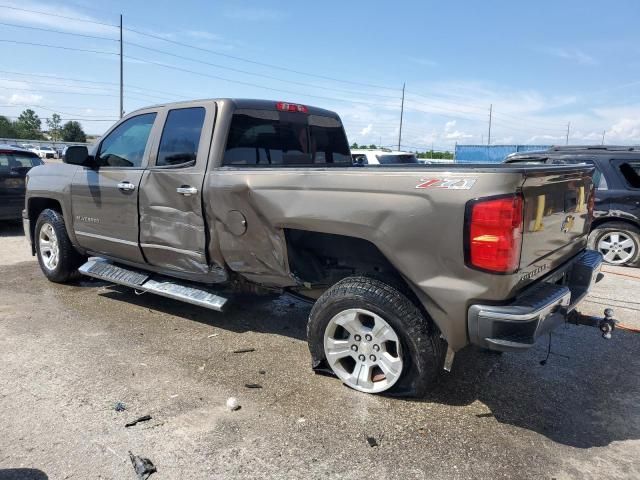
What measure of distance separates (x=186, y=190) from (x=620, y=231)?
6.77 metres

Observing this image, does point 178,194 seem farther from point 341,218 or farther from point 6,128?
point 6,128

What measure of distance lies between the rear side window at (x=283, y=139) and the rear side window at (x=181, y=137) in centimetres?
33

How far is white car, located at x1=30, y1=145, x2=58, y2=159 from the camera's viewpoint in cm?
5453

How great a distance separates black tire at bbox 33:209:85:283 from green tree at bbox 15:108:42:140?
387ft

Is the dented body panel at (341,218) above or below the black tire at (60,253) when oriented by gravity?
above

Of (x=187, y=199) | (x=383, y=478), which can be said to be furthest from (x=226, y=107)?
(x=383, y=478)

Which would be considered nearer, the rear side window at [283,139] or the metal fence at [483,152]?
the rear side window at [283,139]

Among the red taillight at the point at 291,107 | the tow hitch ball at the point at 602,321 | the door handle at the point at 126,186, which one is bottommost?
the tow hitch ball at the point at 602,321

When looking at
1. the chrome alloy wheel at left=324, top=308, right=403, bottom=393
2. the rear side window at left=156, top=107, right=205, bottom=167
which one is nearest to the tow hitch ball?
the chrome alloy wheel at left=324, top=308, right=403, bottom=393

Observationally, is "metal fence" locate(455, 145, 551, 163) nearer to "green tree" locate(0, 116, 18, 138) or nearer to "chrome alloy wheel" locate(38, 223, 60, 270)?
"chrome alloy wheel" locate(38, 223, 60, 270)

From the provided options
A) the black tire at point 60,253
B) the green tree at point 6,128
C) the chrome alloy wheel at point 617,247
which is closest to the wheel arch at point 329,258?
the black tire at point 60,253

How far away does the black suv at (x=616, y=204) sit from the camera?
770 centimetres

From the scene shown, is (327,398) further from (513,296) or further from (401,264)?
(513,296)

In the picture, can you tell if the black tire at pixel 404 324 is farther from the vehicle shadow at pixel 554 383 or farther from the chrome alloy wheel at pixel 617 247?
the chrome alloy wheel at pixel 617 247
